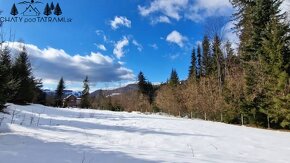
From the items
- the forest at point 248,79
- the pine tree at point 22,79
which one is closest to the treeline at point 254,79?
the forest at point 248,79

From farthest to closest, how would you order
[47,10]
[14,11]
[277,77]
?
[277,77], [47,10], [14,11]

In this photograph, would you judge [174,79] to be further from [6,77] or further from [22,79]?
[6,77]

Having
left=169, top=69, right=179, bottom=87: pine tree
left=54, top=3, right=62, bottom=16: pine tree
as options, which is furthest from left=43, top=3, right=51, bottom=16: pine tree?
left=169, top=69, right=179, bottom=87: pine tree

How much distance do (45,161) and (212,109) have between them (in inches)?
1224

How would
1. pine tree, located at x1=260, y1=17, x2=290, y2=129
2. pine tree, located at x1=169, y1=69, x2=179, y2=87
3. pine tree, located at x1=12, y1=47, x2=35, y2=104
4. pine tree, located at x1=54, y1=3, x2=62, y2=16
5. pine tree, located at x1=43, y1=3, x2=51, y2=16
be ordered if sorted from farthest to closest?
pine tree, located at x1=169, y1=69, x2=179, y2=87
pine tree, located at x1=12, y1=47, x2=35, y2=104
pine tree, located at x1=260, y1=17, x2=290, y2=129
pine tree, located at x1=54, y1=3, x2=62, y2=16
pine tree, located at x1=43, y1=3, x2=51, y2=16

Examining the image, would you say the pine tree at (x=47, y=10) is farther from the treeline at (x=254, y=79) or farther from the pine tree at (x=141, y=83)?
the pine tree at (x=141, y=83)

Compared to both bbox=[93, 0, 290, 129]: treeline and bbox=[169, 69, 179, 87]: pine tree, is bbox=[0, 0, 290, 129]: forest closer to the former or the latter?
bbox=[93, 0, 290, 129]: treeline

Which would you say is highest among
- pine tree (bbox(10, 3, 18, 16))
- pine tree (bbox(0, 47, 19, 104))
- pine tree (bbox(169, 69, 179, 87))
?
pine tree (bbox(169, 69, 179, 87))

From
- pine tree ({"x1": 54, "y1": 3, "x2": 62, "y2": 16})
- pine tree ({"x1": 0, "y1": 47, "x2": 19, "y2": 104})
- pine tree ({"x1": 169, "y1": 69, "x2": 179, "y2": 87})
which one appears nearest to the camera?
pine tree ({"x1": 0, "y1": 47, "x2": 19, "y2": 104})

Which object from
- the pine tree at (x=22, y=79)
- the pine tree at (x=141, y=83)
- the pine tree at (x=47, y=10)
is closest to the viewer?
the pine tree at (x=47, y=10)

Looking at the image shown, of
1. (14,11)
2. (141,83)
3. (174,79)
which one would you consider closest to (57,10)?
(14,11)

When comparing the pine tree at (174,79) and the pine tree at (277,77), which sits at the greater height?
the pine tree at (174,79)

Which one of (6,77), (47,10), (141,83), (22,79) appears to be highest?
(141,83)

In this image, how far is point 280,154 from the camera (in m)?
9.16
